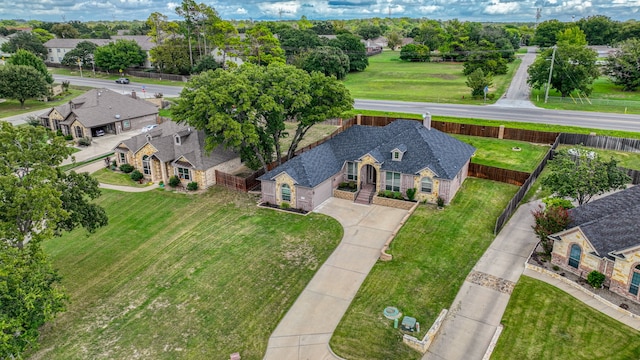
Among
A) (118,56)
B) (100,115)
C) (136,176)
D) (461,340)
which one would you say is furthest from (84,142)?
(118,56)

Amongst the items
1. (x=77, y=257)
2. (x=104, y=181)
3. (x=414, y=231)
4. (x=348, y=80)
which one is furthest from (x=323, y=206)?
(x=348, y=80)

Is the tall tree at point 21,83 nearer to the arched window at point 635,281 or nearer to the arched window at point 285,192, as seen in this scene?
the arched window at point 285,192

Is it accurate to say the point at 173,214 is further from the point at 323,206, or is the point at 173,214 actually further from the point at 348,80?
the point at 348,80

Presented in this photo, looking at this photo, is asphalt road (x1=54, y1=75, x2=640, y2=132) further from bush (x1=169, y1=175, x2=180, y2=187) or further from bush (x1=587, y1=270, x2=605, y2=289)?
bush (x1=587, y1=270, x2=605, y2=289)

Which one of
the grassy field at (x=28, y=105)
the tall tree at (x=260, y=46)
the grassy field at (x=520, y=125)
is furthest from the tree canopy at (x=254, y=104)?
the tall tree at (x=260, y=46)

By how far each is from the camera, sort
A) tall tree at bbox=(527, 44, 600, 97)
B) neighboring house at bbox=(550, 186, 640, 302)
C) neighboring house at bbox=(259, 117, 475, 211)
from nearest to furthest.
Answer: neighboring house at bbox=(550, 186, 640, 302), neighboring house at bbox=(259, 117, 475, 211), tall tree at bbox=(527, 44, 600, 97)

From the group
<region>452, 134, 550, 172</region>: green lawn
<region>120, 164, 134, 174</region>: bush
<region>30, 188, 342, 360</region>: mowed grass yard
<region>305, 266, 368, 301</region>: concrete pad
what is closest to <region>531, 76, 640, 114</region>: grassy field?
<region>452, 134, 550, 172</region>: green lawn
